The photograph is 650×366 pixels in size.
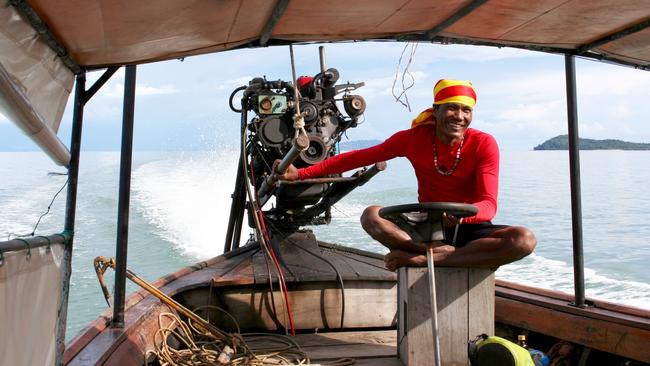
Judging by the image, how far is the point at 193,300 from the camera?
380 centimetres

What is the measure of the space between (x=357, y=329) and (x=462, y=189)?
132cm

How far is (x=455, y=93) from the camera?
9.34 ft

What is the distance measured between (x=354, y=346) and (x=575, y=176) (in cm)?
151

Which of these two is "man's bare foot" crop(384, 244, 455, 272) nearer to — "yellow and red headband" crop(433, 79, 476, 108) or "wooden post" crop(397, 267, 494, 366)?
"wooden post" crop(397, 267, 494, 366)

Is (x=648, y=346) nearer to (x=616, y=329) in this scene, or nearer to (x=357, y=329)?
(x=616, y=329)

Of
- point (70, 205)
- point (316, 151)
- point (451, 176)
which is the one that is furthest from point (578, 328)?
point (70, 205)

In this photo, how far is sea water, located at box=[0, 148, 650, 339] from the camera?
1113cm

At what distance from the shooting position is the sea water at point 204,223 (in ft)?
36.5

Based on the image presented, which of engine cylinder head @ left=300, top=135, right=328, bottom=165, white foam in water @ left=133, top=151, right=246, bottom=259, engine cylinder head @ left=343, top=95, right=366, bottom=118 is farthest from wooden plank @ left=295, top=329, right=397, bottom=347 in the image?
white foam in water @ left=133, top=151, right=246, bottom=259

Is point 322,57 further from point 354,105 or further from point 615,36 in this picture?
point 615,36

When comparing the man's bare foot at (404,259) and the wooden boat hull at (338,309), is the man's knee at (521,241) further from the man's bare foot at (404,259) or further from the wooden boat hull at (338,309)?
the wooden boat hull at (338,309)

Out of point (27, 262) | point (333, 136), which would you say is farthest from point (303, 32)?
→ point (333, 136)

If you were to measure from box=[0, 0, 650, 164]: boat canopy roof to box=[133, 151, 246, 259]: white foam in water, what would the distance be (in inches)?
377

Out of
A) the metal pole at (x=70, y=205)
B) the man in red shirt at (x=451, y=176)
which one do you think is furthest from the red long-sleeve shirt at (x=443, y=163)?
the metal pole at (x=70, y=205)
